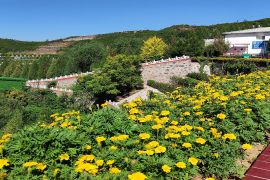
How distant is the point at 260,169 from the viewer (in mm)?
4309

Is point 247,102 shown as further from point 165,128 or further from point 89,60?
point 89,60

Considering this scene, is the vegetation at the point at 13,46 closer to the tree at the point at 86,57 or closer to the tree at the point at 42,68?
the tree at the point at 42,68

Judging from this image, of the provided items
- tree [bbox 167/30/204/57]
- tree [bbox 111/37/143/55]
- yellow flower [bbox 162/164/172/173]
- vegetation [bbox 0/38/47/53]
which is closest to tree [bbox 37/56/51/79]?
tree [bbox 111/37/143/55]

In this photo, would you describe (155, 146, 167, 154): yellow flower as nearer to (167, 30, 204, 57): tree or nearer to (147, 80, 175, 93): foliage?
(147, 80, 175, 93): foliage

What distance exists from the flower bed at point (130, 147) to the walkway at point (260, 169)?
5.9 inches

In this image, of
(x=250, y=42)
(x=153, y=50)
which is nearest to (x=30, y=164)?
(x=153, y=50)

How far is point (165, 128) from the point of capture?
4.74 meters

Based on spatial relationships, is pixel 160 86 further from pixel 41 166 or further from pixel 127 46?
pixel 41 166

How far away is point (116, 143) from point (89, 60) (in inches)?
1398

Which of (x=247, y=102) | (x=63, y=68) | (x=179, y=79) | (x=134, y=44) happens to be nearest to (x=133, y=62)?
(x=179, y=79)

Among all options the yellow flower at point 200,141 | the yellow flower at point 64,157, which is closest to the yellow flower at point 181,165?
the yellow flower at point 200,141

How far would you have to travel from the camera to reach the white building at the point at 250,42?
43281 mm

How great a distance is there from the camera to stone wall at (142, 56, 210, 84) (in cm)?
3309

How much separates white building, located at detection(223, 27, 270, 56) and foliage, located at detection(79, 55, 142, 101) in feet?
68.8
